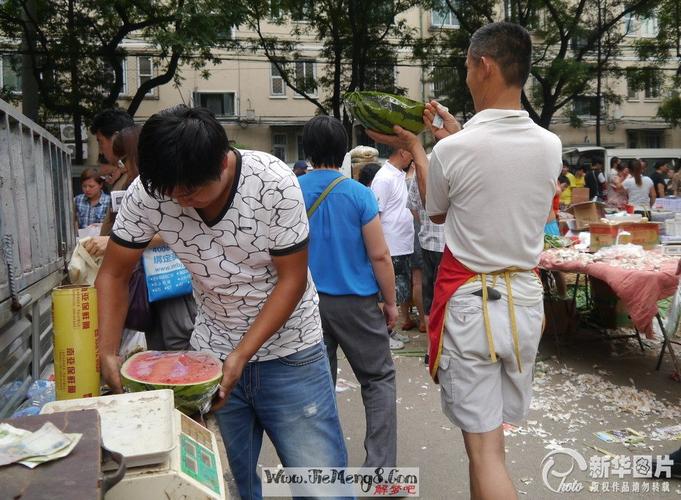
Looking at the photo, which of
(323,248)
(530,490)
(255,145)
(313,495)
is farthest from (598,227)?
(255,145)

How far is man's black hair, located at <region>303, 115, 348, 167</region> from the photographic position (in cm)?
345

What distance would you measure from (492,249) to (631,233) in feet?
13.9

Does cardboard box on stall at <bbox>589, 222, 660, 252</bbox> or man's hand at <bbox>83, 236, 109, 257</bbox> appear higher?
man's hand at <bbox>83, 236, 109, 257</bbox>

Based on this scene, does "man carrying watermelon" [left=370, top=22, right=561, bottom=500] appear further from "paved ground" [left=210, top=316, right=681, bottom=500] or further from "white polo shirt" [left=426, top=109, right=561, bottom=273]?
"paved ground" [left=210, top=316, right=681, bottom=500]

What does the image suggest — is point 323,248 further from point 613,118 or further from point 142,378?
point 613,118

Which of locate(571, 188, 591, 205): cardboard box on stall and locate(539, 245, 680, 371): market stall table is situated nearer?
locate(539, 245, 680, 371): market stall table

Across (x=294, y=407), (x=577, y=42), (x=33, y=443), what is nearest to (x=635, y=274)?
(x=294, y=407)

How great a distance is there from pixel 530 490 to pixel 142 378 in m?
2.46

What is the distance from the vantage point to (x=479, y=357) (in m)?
2.52

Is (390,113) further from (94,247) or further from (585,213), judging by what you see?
(585,213)

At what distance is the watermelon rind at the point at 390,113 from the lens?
9.92 ft

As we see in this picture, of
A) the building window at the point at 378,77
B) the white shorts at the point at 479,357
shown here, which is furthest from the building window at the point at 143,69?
the white shorts at the point at 479,357

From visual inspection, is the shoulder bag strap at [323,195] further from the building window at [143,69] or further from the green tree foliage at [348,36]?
the building window at [143,69]

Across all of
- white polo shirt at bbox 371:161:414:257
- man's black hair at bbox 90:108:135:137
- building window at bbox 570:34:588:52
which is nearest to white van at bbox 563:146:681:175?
building window at bbox 570:34:588:52
